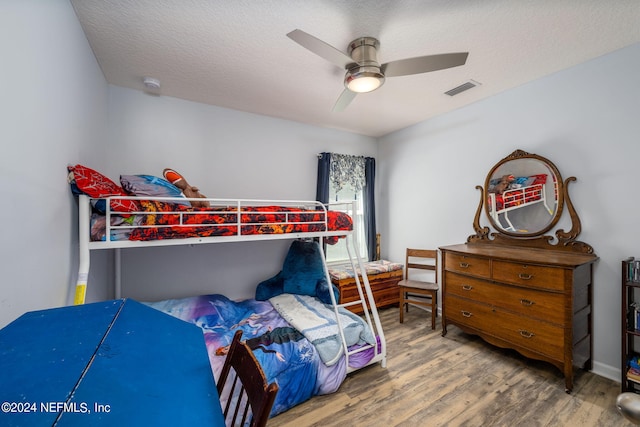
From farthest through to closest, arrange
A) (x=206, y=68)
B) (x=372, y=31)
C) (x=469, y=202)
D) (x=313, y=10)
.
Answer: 1. (x=469, y=202)
2. (x=206, y=68)
3. (x=372, y=31)
4. (x=313, y=10)

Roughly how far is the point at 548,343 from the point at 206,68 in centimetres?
352

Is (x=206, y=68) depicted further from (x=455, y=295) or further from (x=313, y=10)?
(x=455, y=295)

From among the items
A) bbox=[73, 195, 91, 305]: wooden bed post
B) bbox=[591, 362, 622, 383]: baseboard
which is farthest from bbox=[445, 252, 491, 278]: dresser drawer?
bbox=[73, 195, 91, 305]: wooden bed post

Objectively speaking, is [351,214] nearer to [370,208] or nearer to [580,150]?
[370,208]

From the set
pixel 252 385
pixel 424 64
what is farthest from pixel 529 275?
pixel 252 385

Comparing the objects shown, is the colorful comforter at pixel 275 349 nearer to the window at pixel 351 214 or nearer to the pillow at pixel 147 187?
the pillow at pixel 147 187

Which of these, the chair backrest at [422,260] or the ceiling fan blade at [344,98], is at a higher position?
the ceiling fan blade at [344,98]

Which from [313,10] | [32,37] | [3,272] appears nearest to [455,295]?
[313,10]

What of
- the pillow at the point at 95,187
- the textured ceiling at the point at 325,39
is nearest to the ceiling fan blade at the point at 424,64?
the textured ceiling at the point at 325,39

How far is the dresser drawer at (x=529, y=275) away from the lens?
190cm

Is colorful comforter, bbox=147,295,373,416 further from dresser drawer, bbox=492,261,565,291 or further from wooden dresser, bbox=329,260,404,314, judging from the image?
dresser drawer, bbox=492,261,565,291

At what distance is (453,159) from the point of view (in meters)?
3.11

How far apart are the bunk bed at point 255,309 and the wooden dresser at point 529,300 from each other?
1.03m

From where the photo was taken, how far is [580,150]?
7.15ft
